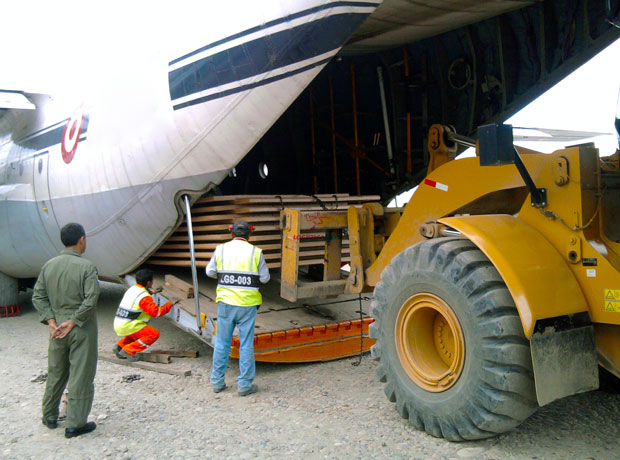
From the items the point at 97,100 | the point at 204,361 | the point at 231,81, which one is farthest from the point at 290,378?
the point at 97,100

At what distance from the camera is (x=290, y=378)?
5.32m

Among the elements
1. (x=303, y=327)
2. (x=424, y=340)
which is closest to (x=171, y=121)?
(x=303, y=327)

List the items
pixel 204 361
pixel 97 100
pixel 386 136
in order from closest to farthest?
pixel 204 361, pixel 97 100, pixel 386 136

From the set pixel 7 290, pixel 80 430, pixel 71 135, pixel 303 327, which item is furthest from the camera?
pixel 7 290

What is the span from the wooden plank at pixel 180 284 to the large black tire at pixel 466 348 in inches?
114

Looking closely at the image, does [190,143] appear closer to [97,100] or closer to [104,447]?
[97,100]

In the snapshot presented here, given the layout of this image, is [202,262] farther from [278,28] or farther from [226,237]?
[278,28]

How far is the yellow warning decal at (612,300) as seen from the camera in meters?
3.09

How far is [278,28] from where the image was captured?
5.11 metres

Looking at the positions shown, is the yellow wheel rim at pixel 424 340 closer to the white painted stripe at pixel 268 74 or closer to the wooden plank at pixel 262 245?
the wooden plank at pixel 262 245

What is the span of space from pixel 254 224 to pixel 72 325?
8.07 ft

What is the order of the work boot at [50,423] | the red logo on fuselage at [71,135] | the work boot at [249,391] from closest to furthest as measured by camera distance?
Result: the work boot at [50,423]
the work boot at [249,391]
the red logo on fuselage at [71,135]

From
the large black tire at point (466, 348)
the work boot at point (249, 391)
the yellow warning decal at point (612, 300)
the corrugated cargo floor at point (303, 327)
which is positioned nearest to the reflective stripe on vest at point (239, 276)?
the corrugated cargo floor at point (303, 327)

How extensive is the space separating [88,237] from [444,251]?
483 centimetres
